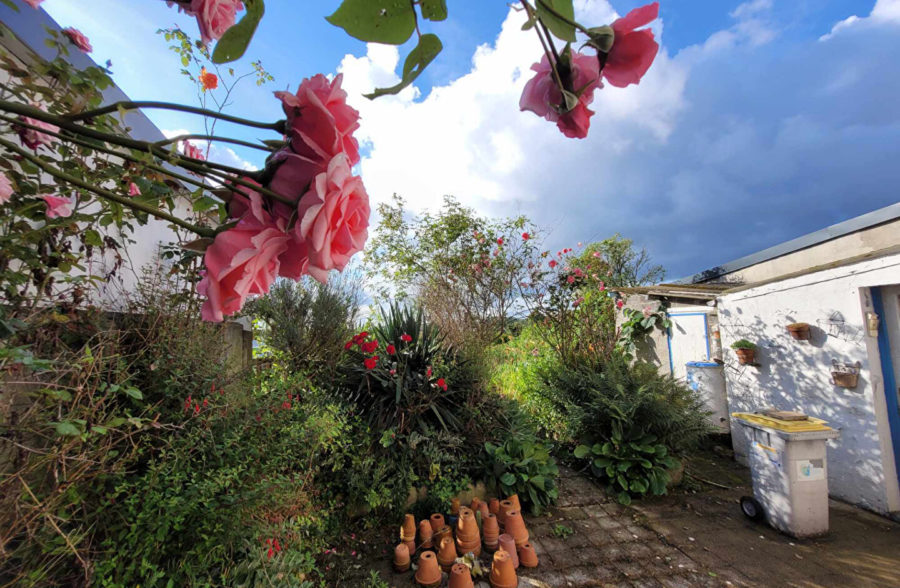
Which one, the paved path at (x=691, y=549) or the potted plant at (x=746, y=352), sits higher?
the potted plant at (x=746, y=352)

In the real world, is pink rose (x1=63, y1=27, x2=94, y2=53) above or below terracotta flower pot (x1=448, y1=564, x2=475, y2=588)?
above

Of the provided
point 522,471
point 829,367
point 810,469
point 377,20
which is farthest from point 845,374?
point 377,20

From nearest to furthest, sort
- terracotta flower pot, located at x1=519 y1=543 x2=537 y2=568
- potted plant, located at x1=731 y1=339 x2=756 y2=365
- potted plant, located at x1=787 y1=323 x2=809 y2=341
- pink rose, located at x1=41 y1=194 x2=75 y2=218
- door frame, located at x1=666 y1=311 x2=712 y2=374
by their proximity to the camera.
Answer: pink rose, located at x1=41 y1=194 x2=75 y2=218
terracotta flower pot, located at x1=519 y1=543 x2=537 y2=568
potted plant, located at x1=787 y1=323 x2=809 y2=341
potted plant, located at x1=731 y1=339 x2=756 y2=365
door frame, located at x1=666 y1=311 x2=712 y2=374

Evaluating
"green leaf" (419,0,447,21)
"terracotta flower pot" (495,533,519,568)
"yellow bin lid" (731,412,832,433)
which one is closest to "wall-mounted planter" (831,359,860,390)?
"yellow bin lid" (731,412,832,433)

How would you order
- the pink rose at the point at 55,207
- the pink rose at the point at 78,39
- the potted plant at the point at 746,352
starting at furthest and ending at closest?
the potted plant at the point at 746,352 → the pink rose at the point at 78,39 → the pink rose at the point at 55,207

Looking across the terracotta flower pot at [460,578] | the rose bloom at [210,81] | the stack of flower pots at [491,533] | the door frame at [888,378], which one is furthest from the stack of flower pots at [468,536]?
the door frame at [888,378]

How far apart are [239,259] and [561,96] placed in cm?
40

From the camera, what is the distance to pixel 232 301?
381 millimetres

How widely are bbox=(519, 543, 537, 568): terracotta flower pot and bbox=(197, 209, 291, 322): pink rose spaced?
111 inches

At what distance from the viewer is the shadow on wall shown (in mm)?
3293

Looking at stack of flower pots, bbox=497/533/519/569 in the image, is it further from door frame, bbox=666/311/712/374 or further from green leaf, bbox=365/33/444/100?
door frame, bbox=666/311/712/374

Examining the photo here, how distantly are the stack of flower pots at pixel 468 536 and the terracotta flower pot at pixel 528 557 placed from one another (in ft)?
0.95

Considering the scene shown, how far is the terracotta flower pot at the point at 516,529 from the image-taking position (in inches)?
103

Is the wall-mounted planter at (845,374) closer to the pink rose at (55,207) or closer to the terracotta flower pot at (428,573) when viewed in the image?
the terracotta flower pot at (428,573)
